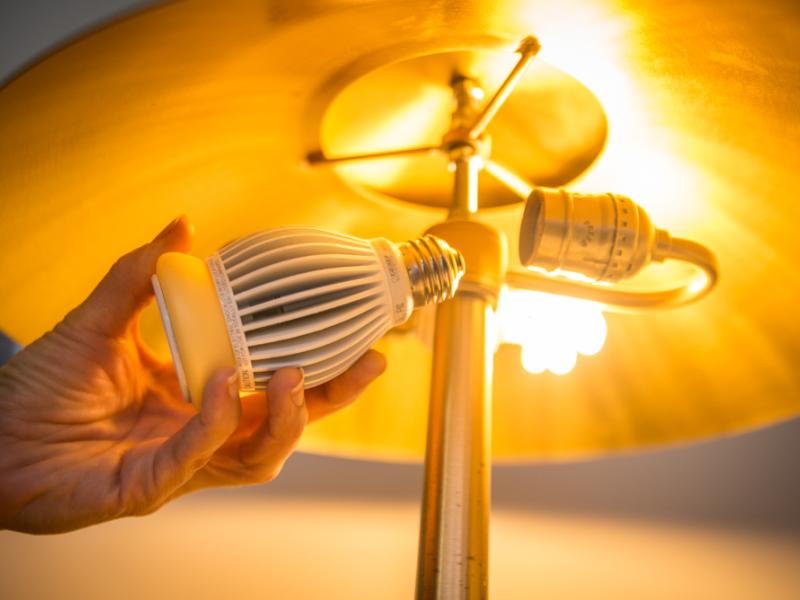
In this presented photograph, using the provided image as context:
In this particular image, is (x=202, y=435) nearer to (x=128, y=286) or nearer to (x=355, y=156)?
(x=128, y=286)

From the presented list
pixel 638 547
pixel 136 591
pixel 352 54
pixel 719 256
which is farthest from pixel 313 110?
pixel 638 547

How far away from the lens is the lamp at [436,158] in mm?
365

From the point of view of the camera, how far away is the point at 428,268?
1.31 ft

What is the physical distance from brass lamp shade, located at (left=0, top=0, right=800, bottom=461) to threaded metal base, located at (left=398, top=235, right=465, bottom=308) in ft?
0.36

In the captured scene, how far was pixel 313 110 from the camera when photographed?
494 mm

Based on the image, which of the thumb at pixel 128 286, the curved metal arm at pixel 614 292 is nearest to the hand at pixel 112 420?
the thumb at pixel 128 286

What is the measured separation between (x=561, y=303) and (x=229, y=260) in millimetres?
269

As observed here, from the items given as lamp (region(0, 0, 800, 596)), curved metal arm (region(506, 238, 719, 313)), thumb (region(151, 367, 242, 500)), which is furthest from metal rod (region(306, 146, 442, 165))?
thumb (region(151, 367, 242, 500))

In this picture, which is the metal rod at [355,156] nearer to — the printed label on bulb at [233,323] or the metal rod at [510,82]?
the metal rod at [510,82]

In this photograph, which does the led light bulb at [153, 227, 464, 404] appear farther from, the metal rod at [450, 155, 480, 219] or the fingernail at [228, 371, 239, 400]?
the metal rod at [450, 155, 480, 219]

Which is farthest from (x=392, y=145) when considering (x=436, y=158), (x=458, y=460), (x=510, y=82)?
(x=458, y=460)

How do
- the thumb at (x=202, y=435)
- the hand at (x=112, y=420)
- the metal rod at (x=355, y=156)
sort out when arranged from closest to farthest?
the thumb at (x=202, y=435)
the hand at (x=112, y=420)
the metal rod at (x=355, y=156)

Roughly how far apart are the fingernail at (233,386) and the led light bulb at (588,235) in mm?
201

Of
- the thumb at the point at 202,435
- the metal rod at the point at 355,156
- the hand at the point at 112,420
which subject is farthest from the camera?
the metal rod at the point at 355,156
